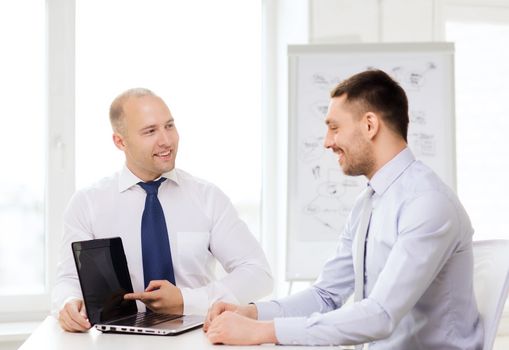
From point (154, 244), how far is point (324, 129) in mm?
1290

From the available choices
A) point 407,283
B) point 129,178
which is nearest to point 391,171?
point 407,283

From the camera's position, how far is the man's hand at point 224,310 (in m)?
1.90

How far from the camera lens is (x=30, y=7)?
145 inches

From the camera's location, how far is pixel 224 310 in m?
1.95

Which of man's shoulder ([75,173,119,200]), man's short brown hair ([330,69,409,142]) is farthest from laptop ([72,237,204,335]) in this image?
man's short brown hair ([330,69,409,142])

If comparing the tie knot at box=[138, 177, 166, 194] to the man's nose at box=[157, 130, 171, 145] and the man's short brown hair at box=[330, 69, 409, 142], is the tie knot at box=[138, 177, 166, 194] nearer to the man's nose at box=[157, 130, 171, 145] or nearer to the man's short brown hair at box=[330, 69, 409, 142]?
the man's nose at box=[157, 130, 171, 145]

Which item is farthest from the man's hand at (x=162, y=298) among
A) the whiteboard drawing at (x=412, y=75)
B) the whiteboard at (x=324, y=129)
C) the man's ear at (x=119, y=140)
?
the whiteboard drawing at (x=412, y=75)

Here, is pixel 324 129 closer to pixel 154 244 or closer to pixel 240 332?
pixel 154 244

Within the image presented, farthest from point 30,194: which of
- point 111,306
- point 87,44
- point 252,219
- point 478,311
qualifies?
point 478,311

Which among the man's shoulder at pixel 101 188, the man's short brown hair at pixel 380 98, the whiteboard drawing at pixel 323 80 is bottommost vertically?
the man's shoulder at pixel 101 188

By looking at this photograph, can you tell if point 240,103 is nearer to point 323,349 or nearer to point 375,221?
point 375,221

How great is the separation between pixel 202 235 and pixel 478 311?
3.33 ft

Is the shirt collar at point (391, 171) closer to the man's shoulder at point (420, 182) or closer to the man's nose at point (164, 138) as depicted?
the man's shoulder at point (420, 182)

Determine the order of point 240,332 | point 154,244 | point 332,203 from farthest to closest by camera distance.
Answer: point 332,203, point 154,244, point 240,332
